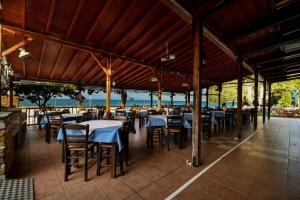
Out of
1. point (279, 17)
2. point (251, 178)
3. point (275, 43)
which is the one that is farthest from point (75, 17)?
point (275, 43)

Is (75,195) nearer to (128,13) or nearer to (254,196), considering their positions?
(254,196)

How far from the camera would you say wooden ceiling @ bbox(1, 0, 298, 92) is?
12.8 ft

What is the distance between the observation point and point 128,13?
4.27 metres

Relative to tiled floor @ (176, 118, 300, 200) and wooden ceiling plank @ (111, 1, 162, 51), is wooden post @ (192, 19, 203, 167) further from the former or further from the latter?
wooden ceiling plank @ (111, 1, 162, 51)

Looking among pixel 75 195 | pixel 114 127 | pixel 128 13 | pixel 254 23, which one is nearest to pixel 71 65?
pixel 128 13

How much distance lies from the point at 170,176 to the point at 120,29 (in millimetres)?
4425

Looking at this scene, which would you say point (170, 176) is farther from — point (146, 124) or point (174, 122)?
point (146, 124)

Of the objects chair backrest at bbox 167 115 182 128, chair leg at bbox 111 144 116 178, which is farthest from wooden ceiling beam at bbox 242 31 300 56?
chair leg at bbox 111 144 116 178

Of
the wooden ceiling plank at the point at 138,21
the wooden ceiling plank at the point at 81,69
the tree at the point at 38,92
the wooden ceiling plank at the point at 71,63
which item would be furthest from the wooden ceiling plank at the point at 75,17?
the tree at the point at 38,92

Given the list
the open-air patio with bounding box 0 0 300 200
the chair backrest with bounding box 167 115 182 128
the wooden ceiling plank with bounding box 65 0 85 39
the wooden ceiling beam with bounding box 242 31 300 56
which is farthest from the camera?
the wooden ceiling beam with bounding box 242 31 300 56

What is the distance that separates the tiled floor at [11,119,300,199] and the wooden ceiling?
3.12 meters

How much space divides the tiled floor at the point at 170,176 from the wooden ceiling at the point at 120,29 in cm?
312

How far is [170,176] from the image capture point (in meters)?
2.78

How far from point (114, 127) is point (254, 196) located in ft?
7.89
